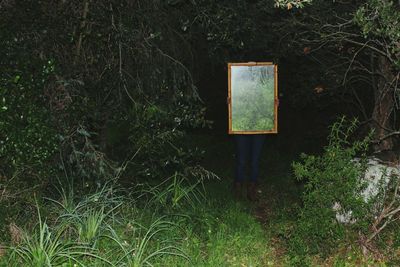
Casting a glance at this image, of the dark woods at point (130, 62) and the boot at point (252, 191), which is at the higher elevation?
the dark woods at point (130, 62)

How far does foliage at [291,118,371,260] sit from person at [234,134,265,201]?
2062mm

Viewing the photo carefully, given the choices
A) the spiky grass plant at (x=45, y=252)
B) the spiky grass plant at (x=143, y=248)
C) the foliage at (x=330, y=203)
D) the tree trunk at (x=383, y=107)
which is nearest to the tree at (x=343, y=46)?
the tree trunk at (x=383, y=107)

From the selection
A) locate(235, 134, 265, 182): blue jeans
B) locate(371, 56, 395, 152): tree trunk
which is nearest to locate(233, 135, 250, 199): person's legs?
locate(235, 134, 265, 182): blue jeans

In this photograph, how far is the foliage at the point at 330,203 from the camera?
541 centimetres

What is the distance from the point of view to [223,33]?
6918mm

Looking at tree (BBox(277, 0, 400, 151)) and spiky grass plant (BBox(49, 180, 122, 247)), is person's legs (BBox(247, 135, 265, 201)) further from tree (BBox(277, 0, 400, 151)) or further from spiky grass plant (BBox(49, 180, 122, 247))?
spiky grass plant (BBox(49, 180, 122, 247))

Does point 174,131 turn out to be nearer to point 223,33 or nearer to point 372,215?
point 223,33

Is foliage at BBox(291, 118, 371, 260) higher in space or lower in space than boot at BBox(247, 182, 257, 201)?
higher

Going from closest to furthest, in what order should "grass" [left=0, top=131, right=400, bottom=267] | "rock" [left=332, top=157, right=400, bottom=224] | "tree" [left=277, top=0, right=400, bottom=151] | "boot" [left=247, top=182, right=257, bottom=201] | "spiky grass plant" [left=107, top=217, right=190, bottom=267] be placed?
"spiky grass plant" [left=107, top=217, right=190, bottom=267], "grass" [left=0, top=131, right=400, bottom=267], "rock" [left=332, top=157, right=400, bottom=224], "tree" [left=277, top=0, right=400, bottom=151], "boot" [left=247, top=182, right=257, bottom=201]

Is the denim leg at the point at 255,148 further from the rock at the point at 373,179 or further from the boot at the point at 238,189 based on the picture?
the rock at the point at 373,179

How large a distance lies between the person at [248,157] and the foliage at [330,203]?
81.2 inches

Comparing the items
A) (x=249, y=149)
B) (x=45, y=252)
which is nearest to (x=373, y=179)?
(x=249, y=149)

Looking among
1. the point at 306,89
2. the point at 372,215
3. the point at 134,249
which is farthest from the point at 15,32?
the point at 306,89

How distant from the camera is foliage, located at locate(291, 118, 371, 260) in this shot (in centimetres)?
541
